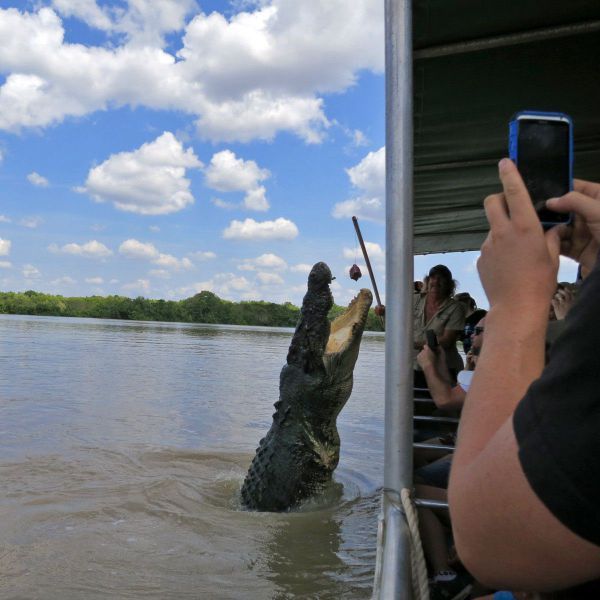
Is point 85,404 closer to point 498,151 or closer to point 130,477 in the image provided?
point 130,477

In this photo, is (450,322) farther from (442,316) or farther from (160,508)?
(160,508)

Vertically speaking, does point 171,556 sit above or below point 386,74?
below

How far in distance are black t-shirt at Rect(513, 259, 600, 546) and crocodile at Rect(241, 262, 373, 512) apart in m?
3.78

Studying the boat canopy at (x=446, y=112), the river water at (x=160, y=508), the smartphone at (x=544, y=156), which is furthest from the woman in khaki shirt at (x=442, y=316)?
the smartphone at (x=544, y=156)

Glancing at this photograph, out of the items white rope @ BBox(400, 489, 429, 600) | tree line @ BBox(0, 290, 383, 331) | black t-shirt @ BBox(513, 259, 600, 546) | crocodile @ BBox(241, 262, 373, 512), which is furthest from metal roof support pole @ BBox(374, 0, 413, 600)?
tree line @ BBox(0, 290, 383, 331)

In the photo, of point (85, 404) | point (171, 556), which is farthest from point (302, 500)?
point (85, 404)

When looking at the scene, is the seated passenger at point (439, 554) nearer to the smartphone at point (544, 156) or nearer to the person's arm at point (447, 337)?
the smartphone at point (544, 156)

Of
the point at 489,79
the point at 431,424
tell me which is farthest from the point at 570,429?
the point at 431,424

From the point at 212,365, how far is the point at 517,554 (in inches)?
671

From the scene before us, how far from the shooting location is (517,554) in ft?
2.47

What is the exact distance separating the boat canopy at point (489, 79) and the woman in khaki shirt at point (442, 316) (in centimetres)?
128

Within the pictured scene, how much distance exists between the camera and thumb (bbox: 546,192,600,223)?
0.94 meters

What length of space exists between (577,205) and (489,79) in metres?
2.17

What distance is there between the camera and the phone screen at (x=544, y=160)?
0.99 m
